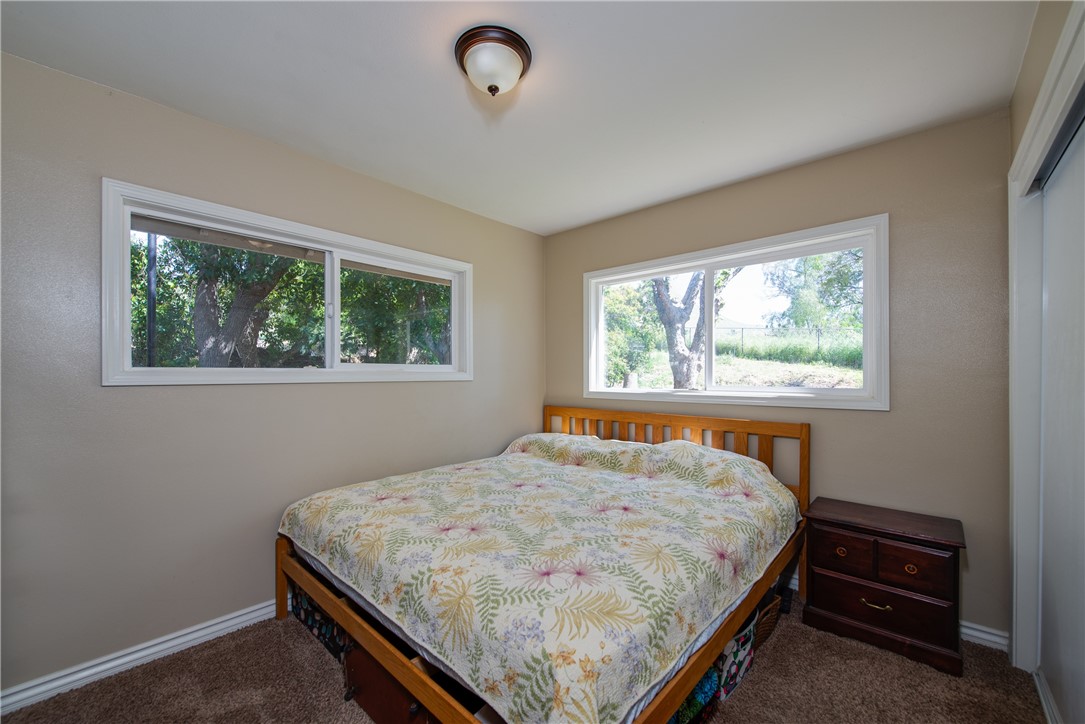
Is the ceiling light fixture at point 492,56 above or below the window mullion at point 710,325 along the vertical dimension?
above

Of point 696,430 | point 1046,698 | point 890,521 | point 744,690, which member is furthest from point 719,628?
point 696,430

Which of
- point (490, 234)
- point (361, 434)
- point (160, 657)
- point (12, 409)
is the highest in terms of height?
point (490, 234)

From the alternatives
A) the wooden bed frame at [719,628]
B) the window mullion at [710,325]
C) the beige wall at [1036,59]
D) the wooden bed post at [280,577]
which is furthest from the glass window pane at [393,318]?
the beige wall at [1036,59]

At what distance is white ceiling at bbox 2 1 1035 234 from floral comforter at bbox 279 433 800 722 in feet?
5.74

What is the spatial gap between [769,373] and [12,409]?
3.56m

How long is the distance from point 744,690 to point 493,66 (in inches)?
99.7

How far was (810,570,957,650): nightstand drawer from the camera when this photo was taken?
6.01 feet

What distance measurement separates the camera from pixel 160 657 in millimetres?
1935

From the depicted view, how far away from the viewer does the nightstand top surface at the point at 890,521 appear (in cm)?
189

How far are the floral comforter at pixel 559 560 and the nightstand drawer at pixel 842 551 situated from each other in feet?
0.44

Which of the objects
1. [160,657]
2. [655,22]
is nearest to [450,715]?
[160,657]

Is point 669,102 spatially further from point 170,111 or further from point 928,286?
point 170,111

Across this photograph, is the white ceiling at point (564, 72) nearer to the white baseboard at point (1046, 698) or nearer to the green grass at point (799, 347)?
the green grass at point (799, 347)

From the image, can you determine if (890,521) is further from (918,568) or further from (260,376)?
(260,376)
